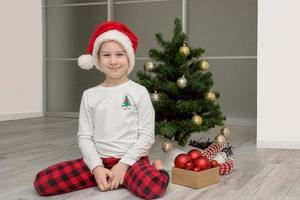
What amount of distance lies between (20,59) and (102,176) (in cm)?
370

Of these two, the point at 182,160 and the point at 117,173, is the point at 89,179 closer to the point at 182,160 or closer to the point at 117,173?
the point at 117,173

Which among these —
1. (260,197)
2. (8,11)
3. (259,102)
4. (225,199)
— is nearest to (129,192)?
(225,199)

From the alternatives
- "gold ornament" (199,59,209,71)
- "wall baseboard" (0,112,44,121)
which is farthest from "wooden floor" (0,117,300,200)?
"wall baseboard" (0,112,44,121)

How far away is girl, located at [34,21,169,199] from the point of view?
1.71 metres

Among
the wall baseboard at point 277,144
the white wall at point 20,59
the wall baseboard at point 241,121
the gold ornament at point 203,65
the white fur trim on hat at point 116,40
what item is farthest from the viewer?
the white wall at point 20,59

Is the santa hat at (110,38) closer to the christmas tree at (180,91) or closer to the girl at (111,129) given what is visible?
the girl at (111,129)

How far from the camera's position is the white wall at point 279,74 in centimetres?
287

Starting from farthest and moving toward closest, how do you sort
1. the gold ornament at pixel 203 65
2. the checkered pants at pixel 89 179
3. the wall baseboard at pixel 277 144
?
the wall baseboard at pixel 277 144, the gold ornament at pixel 203 65, the checkered pants at pixel 89 179

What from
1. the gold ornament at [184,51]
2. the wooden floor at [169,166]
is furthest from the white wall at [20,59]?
the gold ornament at [184,51]

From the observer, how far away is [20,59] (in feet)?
16.6

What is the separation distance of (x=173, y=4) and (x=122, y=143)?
3.21 m

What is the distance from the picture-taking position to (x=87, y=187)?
1796 millimetres

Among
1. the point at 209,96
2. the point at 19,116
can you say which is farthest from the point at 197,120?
the point at 19,116

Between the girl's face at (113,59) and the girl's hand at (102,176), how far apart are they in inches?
14.7
